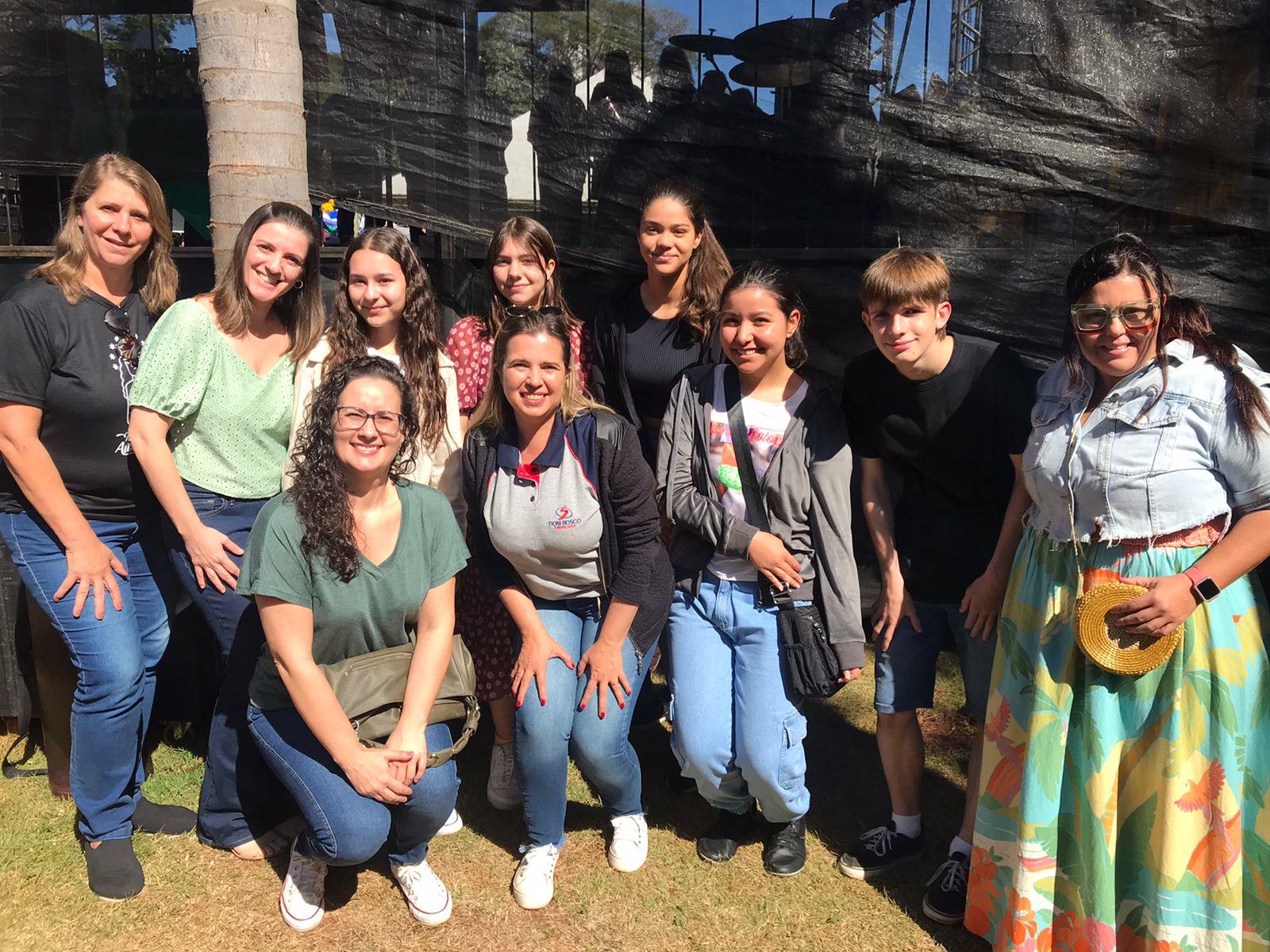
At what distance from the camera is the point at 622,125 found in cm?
386

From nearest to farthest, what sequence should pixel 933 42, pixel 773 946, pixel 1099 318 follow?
pixel 1099 318 → pixel 773 946 → pixel 933 42

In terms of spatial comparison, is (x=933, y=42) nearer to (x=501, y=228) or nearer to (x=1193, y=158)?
(x=1193, y=158)

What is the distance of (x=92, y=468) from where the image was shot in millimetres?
2768

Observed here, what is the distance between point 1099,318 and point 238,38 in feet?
10.1

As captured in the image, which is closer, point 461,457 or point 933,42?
point 461,457

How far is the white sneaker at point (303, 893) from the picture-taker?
2.70m

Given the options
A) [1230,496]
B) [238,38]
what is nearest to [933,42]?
[1230,496]

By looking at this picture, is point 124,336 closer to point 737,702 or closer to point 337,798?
point 337,798

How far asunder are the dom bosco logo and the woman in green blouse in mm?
842

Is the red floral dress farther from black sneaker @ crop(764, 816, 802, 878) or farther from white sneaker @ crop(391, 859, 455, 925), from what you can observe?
black sneaker @ crop(764, 816, 802, 878)

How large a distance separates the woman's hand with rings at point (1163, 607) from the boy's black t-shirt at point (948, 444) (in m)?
0.52

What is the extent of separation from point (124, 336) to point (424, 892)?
1.77 m

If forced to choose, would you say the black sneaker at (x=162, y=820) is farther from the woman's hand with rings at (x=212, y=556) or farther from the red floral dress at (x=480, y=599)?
the red floral dress at (x=480, y=599)

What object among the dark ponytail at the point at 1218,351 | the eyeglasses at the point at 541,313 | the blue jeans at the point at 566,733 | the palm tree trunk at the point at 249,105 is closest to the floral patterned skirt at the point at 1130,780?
the dark ponytail at the point at 1218,351
